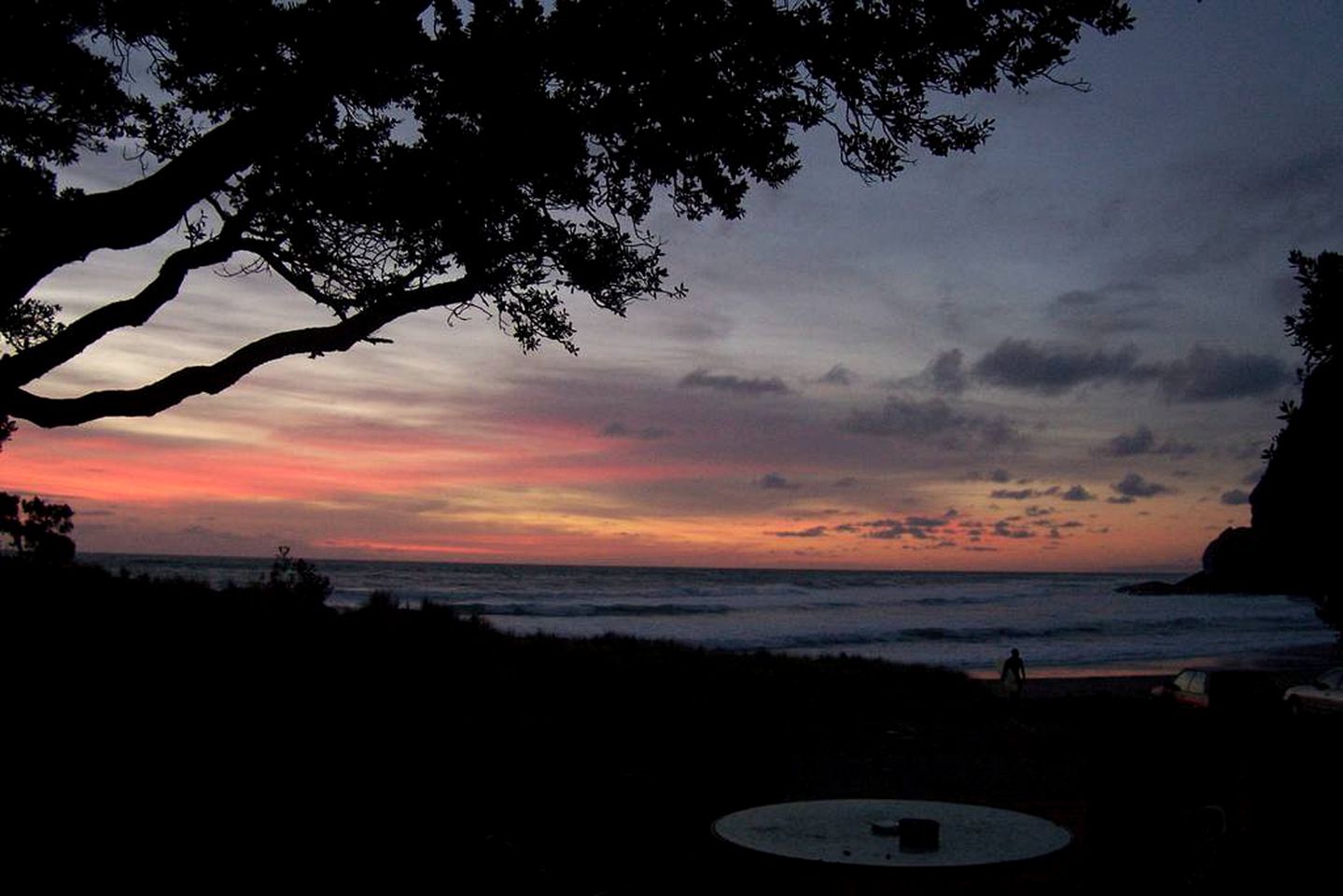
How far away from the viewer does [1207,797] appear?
5.11 meters

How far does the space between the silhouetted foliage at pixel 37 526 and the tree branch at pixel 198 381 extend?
11776 millimetres

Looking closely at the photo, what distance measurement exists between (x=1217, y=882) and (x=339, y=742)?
5694 mm

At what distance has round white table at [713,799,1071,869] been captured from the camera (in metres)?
3.76

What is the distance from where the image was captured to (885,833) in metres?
4.16

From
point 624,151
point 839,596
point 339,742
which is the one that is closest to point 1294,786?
point 624,151

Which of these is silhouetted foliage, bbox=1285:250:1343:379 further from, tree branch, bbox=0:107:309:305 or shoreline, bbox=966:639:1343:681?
shoreline, bbox=966:639:1343:681

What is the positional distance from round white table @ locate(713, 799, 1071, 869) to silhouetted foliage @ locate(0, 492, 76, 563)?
585 inches

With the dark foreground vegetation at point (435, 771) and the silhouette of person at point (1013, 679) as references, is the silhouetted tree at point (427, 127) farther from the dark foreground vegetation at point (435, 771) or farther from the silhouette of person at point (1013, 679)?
the silhouette of person at point (1013, 679)

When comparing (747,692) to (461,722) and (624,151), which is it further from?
(624,151)

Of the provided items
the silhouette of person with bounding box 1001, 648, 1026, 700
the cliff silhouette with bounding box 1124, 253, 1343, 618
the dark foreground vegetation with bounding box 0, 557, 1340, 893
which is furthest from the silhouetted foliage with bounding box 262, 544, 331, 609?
the silhouette of person with bounding box 1001, 648, 1026, 700

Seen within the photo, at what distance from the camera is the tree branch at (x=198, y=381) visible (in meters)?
5.72

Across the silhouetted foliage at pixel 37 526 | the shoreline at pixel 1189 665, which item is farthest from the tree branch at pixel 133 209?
the shoreline at pixel 1189 665

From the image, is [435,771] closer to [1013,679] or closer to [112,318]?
[112,318]

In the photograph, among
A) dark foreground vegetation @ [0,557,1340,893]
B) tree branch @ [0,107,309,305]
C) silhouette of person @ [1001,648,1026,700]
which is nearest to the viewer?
dark foreground vegetation @ [0,557,1340,893]
